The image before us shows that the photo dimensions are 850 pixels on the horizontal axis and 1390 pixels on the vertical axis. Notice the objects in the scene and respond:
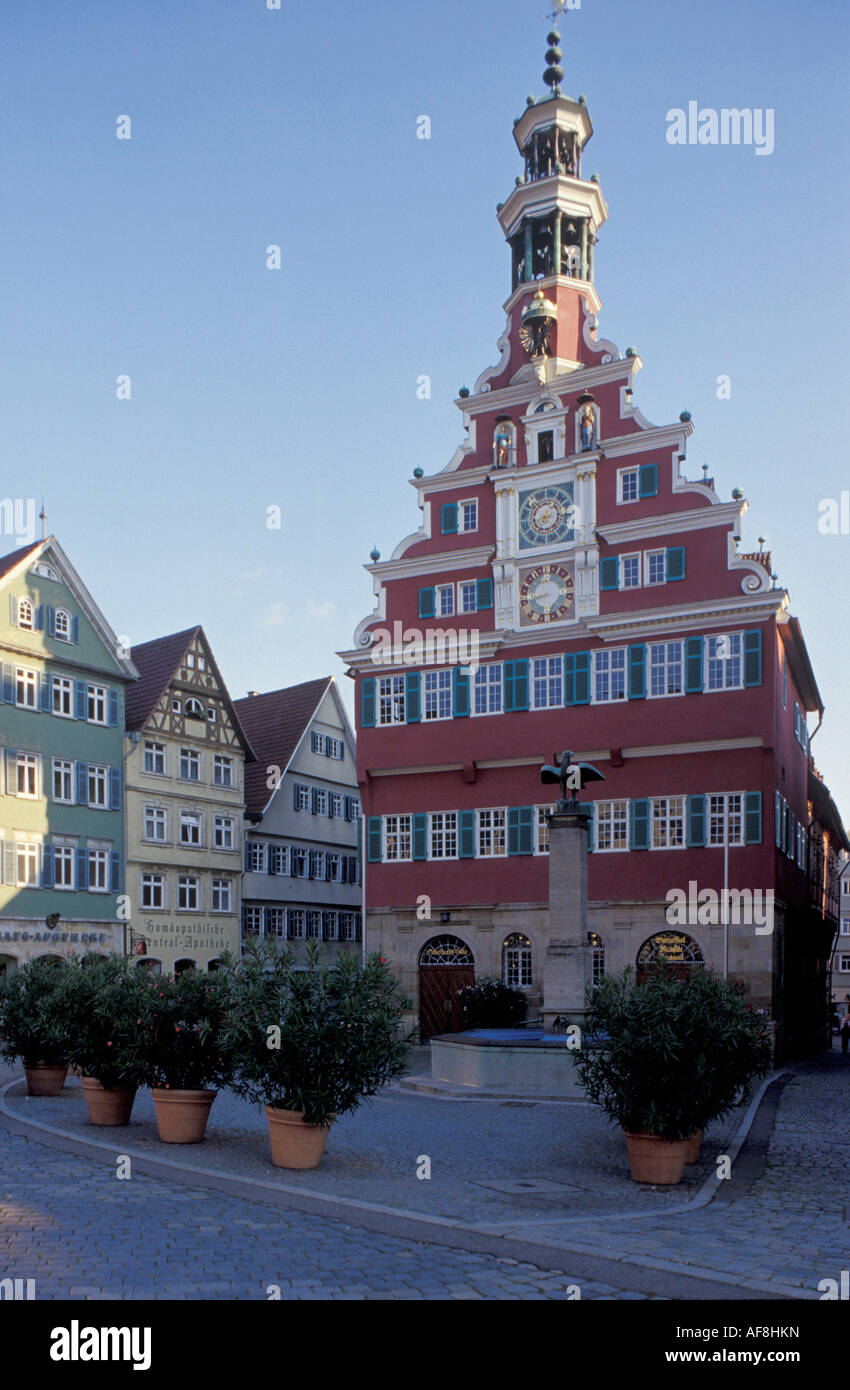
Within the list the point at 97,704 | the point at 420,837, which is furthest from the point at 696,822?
the point at 97,704

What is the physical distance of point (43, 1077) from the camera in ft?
69.9

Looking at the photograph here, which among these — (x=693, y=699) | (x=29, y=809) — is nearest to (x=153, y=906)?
(x=29, y=809)

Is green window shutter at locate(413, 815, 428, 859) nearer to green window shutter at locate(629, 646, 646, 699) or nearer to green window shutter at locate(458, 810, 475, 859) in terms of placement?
green window shutter at locate(458, 810, 475, 859)

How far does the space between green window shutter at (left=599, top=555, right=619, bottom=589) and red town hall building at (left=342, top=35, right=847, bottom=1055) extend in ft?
0.20

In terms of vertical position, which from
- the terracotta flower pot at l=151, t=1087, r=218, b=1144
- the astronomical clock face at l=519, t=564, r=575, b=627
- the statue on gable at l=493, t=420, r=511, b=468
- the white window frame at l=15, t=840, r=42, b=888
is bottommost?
the terracotta flower pot at l=151, t=1087, r=218, b=1144

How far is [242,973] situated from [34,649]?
90.7 ft

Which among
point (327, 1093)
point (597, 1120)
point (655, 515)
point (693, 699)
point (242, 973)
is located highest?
point (655, 515)

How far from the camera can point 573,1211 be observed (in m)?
A: 11.9

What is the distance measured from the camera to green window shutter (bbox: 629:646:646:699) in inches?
1417

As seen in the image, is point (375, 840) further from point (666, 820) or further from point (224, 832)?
point (666, 820)

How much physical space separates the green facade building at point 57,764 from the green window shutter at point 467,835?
442 inches

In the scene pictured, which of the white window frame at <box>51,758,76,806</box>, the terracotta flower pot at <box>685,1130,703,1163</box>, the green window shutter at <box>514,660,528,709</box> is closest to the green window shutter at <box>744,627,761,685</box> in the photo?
the green window shutter at <box>514,660,528,709</box>

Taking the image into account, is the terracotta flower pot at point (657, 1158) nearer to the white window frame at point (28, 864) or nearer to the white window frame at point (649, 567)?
the white window frame at point (649, 567)
